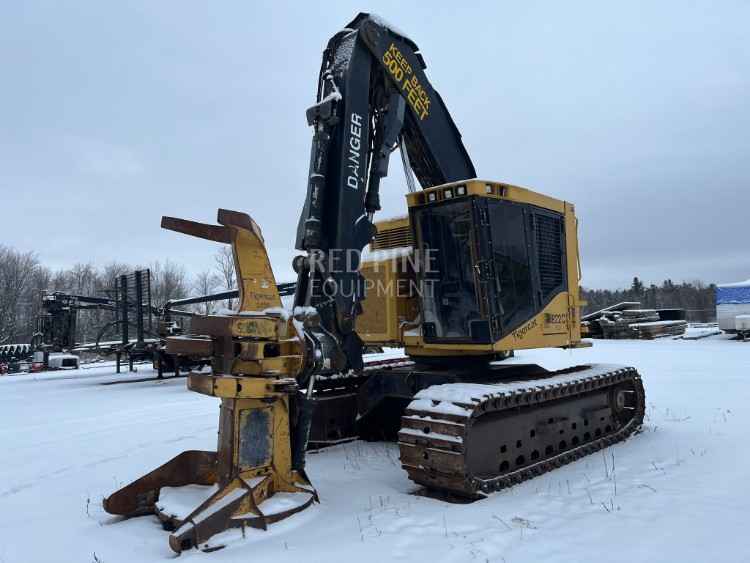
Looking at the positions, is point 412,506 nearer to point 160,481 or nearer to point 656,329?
point 160,481

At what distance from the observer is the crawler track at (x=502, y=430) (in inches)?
194

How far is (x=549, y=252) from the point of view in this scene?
686 cm

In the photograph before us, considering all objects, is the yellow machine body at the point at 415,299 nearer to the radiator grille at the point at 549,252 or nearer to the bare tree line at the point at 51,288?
the radiator grille at the point at 549,252

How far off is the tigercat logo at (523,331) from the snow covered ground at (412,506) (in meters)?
1.52

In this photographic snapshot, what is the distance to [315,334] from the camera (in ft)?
16.5

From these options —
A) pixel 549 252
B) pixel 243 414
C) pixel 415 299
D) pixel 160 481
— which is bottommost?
pixel 160 481

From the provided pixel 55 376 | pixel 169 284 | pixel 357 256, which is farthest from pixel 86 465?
pixel 169 284

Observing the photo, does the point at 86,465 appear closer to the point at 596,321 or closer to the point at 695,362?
the point at 695,362

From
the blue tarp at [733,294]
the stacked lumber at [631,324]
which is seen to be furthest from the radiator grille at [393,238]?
the blue tarp at [733,294]

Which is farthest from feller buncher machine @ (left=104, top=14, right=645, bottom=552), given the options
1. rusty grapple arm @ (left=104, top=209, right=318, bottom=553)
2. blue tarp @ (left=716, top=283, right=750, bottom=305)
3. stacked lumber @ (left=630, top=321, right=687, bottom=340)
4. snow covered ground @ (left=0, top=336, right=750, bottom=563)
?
blue tarp @ (left=716, top=283, right=750, bottom=305)

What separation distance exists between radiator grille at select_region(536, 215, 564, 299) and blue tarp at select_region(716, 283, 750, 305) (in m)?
23.2

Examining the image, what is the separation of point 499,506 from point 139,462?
4490 mm

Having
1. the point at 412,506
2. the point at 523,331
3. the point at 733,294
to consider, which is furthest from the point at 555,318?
the point at 733,294

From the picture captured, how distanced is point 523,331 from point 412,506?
2.43 meters
